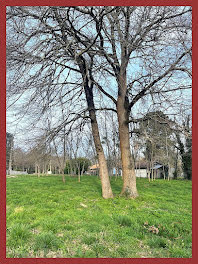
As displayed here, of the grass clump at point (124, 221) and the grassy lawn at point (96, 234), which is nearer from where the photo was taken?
the grassy lawn at point (96, 234)

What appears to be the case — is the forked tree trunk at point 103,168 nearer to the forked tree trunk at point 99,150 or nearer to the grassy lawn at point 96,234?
the forked tree trunk at point 99,150

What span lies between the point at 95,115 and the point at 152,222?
4588 mm

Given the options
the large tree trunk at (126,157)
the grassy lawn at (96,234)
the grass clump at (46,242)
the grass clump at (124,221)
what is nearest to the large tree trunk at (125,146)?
the large tree trunk at (126,157)

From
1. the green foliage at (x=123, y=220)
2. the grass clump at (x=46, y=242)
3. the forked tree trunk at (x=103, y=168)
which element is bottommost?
the green foliage at (x=123, y=220)

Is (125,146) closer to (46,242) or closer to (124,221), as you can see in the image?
(124,221)

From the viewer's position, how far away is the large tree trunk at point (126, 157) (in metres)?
7.55

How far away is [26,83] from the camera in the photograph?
218 inches

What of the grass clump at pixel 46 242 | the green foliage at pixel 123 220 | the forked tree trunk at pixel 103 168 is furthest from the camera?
the forked tree trunk at pixel 103 168

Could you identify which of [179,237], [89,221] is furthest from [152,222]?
[89,221]

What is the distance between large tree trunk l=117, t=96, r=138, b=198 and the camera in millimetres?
7551

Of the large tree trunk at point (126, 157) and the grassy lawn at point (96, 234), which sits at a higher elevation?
the large tree trunk at point (126, 157)

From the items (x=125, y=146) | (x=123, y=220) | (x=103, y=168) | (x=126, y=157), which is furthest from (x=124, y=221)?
(x=125, y=146)

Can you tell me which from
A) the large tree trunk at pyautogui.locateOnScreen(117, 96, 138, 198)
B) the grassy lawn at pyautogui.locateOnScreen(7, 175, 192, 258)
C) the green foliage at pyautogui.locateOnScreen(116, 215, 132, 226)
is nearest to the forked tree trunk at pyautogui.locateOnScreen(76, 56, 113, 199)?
the large tree trunk at pyautogui.locateOnScreen(117, 96, 138, 198)

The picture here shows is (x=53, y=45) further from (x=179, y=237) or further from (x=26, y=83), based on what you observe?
(x=179, y=237)
